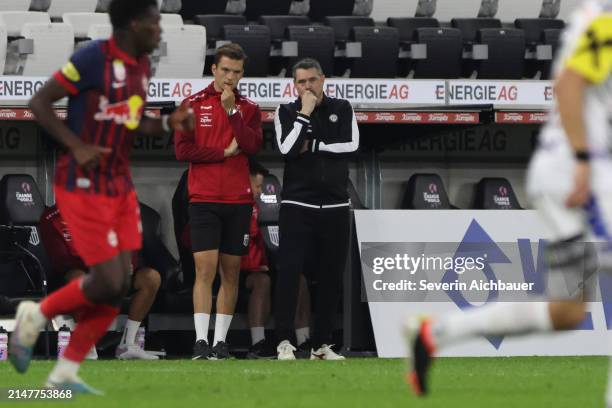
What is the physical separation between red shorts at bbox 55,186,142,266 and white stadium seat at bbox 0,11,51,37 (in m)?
6.66

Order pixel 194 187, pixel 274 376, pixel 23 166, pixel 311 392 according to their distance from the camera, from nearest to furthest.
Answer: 1. pixel 311 392
2. pixel 274 376
3. pixel 194 187
4. pixel 23 166

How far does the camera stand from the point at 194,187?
432 inches

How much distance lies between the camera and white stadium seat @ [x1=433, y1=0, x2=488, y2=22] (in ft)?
55.1

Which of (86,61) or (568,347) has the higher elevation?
(86,61)

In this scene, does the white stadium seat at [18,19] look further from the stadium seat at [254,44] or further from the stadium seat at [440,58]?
the stadium seat at [440,58]

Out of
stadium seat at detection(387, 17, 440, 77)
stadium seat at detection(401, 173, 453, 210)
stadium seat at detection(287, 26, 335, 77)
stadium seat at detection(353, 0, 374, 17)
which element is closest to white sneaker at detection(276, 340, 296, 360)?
stadium seat at detection(401, 173, 453, 210)

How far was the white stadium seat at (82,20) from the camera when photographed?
13617mm

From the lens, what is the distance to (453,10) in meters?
16.8

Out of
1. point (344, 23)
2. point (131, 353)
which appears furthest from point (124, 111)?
point (344, 23)

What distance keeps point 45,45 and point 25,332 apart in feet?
20.6

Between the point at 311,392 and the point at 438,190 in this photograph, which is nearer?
the point at 311,392

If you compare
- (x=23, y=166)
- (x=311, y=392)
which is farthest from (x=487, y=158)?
(x=311, y=392)

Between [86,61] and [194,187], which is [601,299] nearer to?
[194,187]

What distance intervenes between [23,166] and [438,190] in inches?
155
